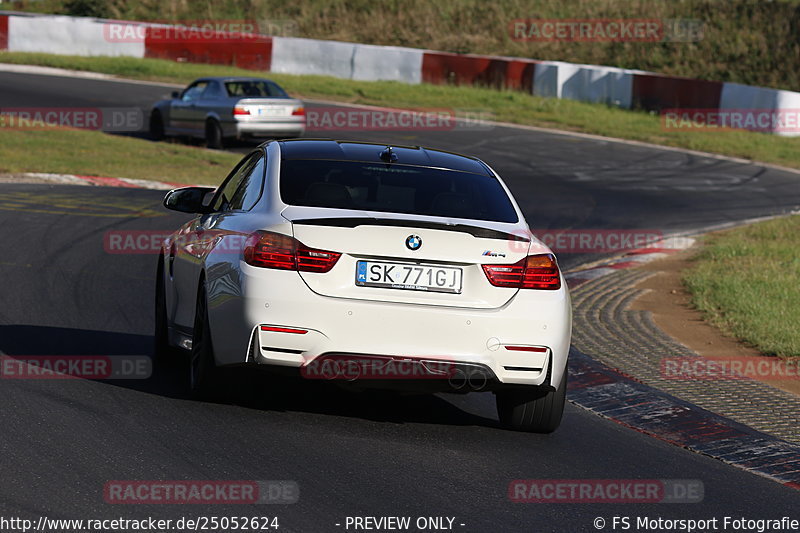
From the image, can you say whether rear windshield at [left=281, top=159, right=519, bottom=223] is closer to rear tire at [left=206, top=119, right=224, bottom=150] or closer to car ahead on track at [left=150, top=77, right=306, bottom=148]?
car ahead on track at [left=150, top=77, right=306, bottom=148]

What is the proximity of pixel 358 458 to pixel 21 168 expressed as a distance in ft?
52.3

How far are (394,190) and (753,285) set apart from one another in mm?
6430

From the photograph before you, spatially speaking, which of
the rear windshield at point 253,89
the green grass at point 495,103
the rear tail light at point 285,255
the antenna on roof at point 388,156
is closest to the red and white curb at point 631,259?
the antenna on roof at point 388,156

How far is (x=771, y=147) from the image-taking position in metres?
29.2

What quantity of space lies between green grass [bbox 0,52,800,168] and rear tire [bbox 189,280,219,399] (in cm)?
2194

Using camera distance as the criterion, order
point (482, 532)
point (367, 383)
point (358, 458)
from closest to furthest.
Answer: point (482, 532) < point (358, 458) < point (367, 383)

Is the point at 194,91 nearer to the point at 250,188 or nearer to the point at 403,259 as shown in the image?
the point at 250,188

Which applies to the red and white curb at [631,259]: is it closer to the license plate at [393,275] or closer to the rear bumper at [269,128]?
the license plate at [393,275]

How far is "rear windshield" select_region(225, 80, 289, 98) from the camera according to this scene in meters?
25.9

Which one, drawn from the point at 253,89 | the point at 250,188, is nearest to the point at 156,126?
the point at 253,89

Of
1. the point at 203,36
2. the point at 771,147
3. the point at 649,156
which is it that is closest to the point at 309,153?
the point at 649,156

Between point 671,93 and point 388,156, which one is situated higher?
point 388,156

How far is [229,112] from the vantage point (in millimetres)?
25547

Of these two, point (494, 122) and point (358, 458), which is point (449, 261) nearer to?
point (358, 458)
